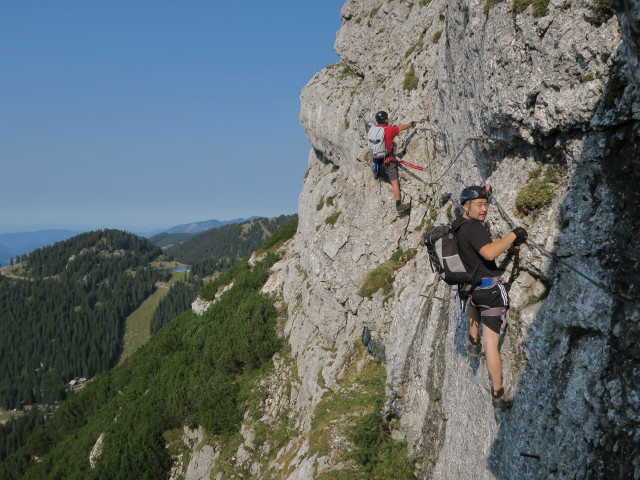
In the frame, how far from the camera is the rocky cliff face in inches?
227

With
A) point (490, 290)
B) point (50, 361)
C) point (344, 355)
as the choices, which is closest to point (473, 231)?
point (490, 290)

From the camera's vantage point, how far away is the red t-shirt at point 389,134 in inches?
682

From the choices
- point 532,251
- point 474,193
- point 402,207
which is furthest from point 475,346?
point 402,207

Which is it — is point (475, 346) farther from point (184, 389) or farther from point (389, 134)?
point (184, 389)

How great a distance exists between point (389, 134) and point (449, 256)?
10.7 m

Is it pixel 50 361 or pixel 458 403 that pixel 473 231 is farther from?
pixel 50 361

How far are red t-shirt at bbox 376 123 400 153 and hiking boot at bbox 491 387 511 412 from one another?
1236 centimetres

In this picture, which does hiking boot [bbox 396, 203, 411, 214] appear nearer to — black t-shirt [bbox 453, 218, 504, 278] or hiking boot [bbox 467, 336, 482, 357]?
hiking boot [bbox 467, 336, 482, 357]

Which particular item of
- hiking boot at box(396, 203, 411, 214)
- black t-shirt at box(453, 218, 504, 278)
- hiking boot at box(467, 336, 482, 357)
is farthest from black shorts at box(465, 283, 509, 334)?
hiking boot at box(396, 203, 411, 214)

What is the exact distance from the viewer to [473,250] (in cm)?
774

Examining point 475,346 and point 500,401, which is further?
point 475,346

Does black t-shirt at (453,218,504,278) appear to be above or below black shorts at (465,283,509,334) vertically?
above

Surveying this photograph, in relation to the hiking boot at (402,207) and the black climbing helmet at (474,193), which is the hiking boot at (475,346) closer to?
the black climbing helmet at (474,193)

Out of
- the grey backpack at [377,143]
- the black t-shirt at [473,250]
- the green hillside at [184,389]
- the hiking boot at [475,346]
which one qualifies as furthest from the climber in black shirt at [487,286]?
the green hillside at [184,389]
